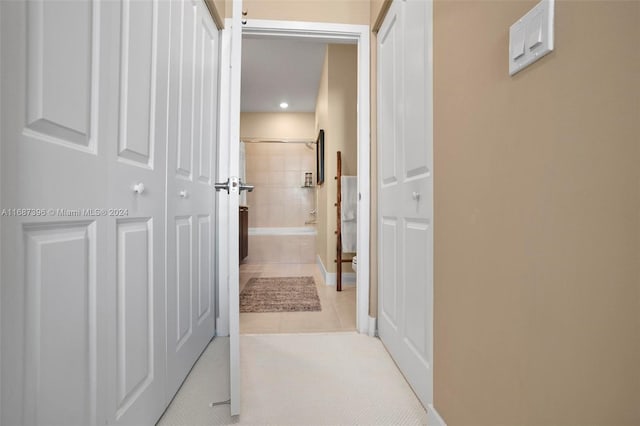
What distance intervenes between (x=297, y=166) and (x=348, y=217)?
2.54m

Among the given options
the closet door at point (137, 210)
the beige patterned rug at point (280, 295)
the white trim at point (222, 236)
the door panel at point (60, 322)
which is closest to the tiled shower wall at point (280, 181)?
the beige patterned rug at point (280, 295)

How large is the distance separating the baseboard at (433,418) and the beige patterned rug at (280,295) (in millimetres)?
1426

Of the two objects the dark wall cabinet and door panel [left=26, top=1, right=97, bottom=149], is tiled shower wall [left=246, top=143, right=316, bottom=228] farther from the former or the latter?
door panel [left=26, top=1, right=97, bottom=149]

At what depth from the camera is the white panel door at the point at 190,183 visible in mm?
1307

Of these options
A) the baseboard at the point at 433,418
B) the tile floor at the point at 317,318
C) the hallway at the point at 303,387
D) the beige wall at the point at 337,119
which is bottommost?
the hallway at the point at 303,387

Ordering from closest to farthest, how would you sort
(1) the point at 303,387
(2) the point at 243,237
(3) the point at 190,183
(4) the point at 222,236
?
(1) the point at 303,387 < (3) the point at 190,183 < (4) the point at 222,236 < (2) the point at 243,237

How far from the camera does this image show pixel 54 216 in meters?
0.67

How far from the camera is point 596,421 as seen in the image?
517 mm

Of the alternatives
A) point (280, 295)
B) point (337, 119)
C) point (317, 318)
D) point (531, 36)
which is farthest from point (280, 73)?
point (531, 36)

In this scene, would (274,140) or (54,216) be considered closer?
(54,216)

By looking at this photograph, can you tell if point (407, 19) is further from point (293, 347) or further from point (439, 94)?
point (293, 347)

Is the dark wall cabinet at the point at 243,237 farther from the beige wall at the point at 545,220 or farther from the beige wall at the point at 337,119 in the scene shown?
the beige wall at the point at 545,220

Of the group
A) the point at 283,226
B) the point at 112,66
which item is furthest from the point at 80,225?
the point at 283,226

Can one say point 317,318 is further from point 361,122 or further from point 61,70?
point 61,70
